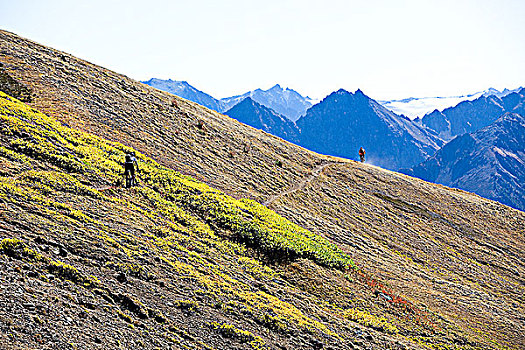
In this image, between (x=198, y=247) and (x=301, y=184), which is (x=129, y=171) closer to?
(x=198, y=247)

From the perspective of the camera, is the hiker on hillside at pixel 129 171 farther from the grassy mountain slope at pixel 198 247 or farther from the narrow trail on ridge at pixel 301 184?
the narrow trail on ridge at pixel 301 184

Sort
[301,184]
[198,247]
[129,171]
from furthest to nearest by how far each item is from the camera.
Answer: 1. [301,184]
2. [129,171]
3. [198,247]

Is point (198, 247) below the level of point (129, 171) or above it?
below

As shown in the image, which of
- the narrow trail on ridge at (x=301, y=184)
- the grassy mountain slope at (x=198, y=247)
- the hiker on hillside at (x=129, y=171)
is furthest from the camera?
the narrow trail on ridge at (x=301, y=184)

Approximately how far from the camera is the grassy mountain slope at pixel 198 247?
1647cm

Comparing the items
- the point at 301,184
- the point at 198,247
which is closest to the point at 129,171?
the point at 198,247

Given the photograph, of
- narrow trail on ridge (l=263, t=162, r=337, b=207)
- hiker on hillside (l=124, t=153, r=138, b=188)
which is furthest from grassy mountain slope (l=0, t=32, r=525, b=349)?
hiker on hillside (l=124, t=153, r=138, b=188)

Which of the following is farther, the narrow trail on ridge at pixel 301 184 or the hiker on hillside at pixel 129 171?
the narrow trail on ridge at pixel 301 184

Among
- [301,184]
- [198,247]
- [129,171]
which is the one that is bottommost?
[198,247]

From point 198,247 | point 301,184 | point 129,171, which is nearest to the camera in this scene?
point 198,247

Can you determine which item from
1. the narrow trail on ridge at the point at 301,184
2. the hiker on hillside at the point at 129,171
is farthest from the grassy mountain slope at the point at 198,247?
the hiker on hillside at the point at 129,171

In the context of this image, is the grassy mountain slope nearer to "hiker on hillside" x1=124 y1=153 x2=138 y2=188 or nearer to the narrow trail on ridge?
the narrow trail on ridge

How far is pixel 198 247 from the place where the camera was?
24969 millimetres

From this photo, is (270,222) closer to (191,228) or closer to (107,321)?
(191,228)
